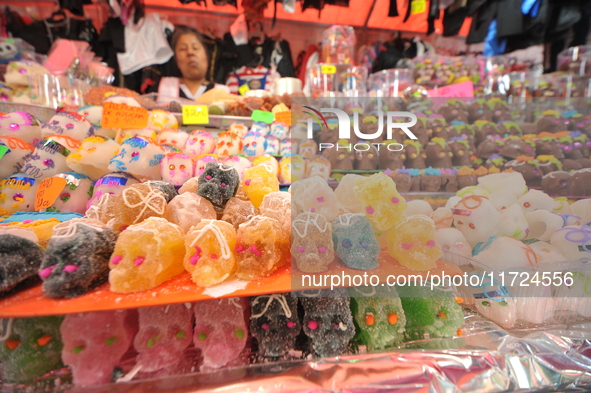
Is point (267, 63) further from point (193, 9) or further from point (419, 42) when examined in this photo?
point (419, 42)

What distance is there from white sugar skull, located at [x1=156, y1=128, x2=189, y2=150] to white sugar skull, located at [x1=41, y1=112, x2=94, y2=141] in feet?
1.30

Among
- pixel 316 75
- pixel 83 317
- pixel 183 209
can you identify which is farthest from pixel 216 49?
pixel 83 317

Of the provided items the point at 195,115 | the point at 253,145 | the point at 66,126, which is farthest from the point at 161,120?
the point at 253,145

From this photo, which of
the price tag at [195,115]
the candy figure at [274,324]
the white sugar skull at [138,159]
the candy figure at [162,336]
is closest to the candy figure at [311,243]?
the candy figure at [274,324]

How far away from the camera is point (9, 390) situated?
0.61m

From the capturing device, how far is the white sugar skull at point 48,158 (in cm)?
122

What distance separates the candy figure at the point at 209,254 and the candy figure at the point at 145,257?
0.05 m

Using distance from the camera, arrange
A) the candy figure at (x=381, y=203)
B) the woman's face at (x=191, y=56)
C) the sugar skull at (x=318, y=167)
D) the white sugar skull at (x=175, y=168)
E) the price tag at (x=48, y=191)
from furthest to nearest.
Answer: the woman's face at (x=191, y=56), the white sugar skull at (x=175, y=168), the price tag at (x=48, y=191), the sugar skull at (x=318, y=167), the candy figure at (x=381, y=203)

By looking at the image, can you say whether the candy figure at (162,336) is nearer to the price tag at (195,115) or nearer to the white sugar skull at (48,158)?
the white sugar skull at (48,158)

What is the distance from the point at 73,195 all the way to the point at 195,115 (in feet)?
3.42

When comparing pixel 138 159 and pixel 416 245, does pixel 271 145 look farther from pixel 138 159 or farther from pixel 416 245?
pixel 416 245

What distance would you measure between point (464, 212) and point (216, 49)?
3.85 metres

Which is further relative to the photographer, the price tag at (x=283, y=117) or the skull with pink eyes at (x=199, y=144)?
the price tag at (x=283, y=117)

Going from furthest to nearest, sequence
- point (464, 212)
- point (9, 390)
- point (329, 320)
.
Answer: point (464, 212) → point (329, 320) → point (9, 390)
